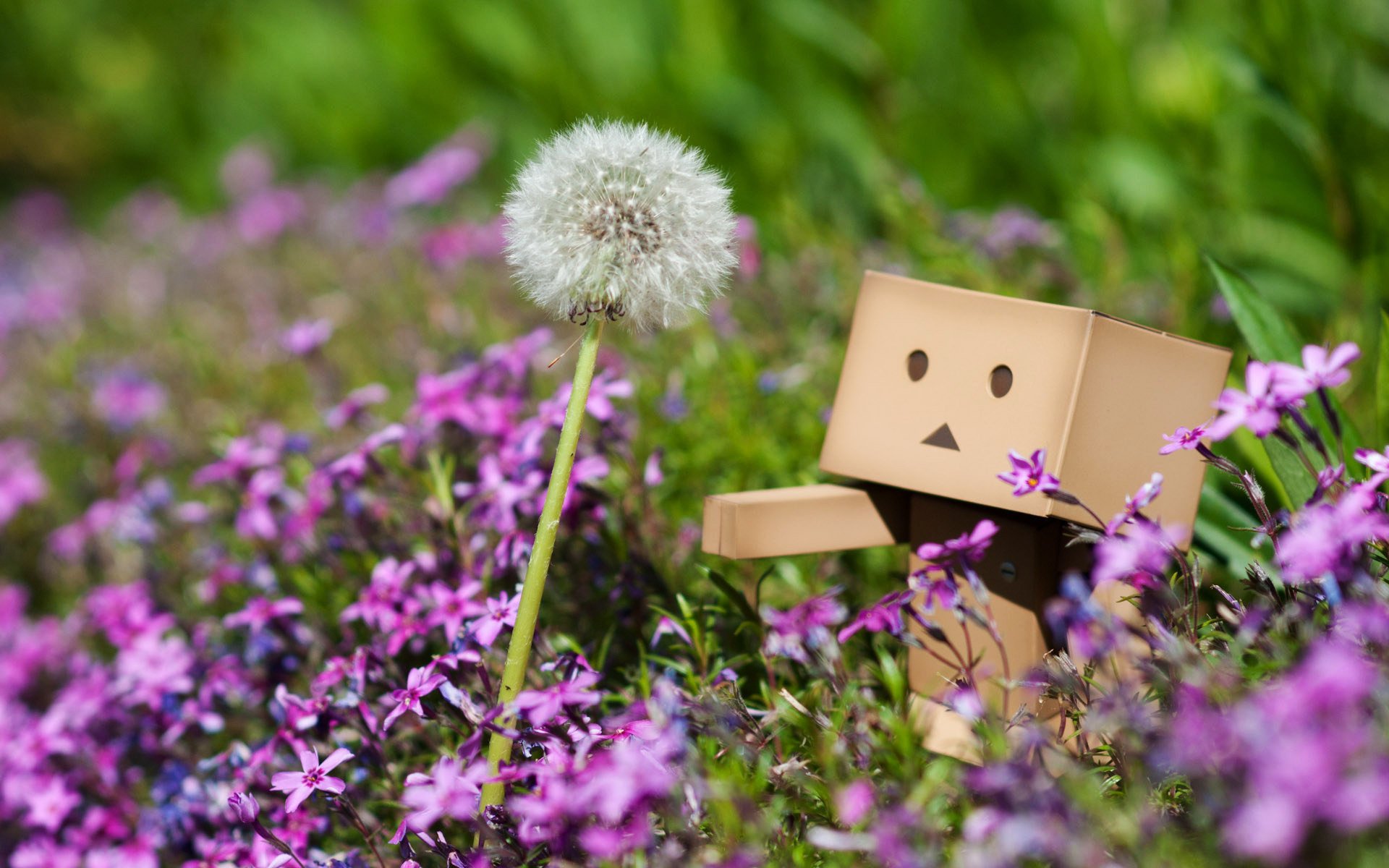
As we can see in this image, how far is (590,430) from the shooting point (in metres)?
2.74

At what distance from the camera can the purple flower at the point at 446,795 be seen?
1.33 meters

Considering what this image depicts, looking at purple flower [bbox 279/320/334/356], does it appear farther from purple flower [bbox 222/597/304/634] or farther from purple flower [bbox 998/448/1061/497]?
purple flower [bbox 998/448/1061/497]

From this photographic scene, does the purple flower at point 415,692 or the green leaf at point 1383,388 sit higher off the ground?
the green leaf at point 1383,388

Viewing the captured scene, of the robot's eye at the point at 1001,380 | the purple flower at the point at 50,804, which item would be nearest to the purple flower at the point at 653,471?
the robot's eye at the point at 1001,380

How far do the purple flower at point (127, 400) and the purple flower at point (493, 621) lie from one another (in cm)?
256

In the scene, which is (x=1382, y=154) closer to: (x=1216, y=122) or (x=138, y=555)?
(x=1216, y=122)

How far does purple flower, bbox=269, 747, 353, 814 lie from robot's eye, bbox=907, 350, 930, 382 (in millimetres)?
1061

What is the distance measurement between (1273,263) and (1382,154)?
1.68 feet

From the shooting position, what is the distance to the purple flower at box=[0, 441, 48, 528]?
136 inches

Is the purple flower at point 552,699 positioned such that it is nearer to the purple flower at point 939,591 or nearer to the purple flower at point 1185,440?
the purple flower at point 939,591

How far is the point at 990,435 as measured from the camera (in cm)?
165

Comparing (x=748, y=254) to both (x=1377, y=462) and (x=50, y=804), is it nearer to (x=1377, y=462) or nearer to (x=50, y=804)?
(x=1377, y=462)

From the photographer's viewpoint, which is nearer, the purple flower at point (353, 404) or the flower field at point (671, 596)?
the flower field at point (671, 596)

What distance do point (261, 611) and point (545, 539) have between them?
105 centimetres
